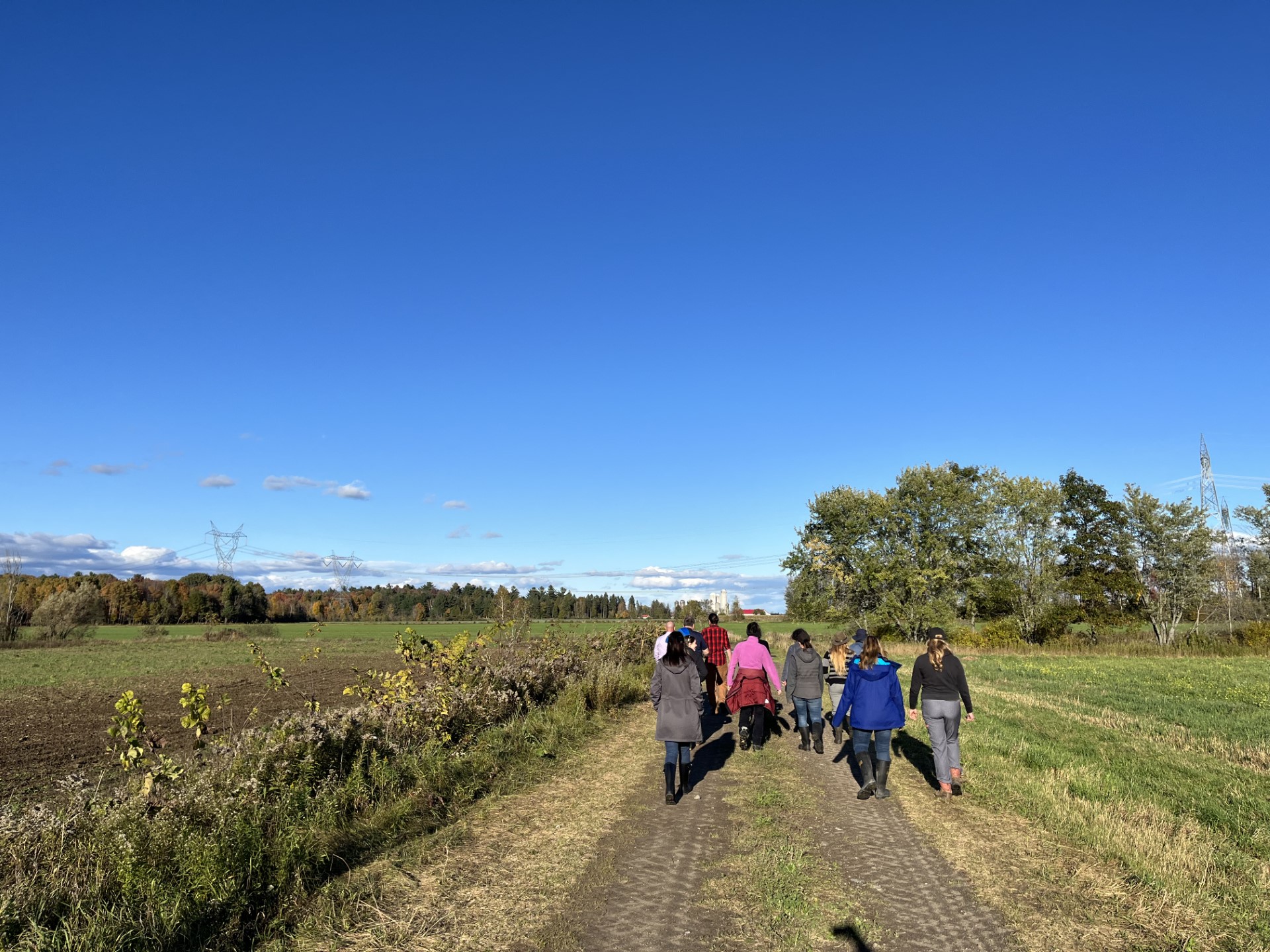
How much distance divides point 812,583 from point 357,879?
52371 mm

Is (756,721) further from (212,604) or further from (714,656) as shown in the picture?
(212,604)

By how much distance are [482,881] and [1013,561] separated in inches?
2192

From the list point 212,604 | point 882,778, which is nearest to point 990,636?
point 882,778

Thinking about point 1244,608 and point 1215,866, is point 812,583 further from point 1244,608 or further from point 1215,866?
point 1215,866

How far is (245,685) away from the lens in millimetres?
35344

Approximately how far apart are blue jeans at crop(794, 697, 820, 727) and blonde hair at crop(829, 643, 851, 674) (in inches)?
66.3

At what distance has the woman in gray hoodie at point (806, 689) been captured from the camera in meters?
12.0

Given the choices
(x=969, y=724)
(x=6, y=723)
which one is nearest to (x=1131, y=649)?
(x=969, y=724)

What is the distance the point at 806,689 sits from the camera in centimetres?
1201

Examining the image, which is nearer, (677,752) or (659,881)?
(659,881)

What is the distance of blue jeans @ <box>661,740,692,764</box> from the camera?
28.4ft

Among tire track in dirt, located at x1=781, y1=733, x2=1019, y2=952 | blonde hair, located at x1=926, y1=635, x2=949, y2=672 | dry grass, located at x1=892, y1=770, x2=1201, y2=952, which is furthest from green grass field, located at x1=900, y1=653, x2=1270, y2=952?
blonde hair, located at x1=926, y1=635, x2=949, y2=672

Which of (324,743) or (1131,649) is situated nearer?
(324,743)

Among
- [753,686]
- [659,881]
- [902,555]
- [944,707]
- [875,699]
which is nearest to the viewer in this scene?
[659,881]
